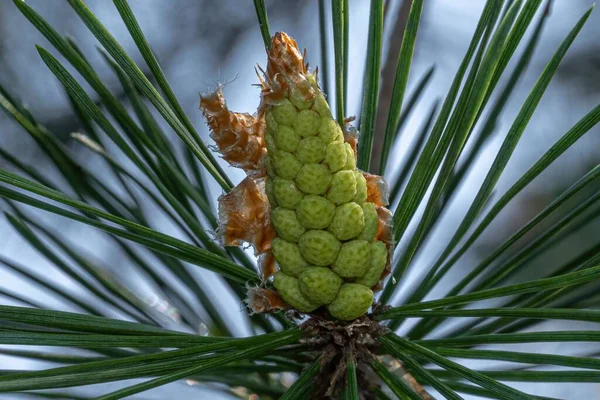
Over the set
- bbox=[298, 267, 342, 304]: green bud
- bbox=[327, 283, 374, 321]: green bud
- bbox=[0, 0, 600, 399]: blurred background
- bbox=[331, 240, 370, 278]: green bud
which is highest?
bbox=[0, 0, 600, 399]: blurred background

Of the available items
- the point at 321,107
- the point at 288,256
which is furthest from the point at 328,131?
the point at 288,256

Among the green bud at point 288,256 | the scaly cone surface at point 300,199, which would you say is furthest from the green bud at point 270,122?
the green bud at point 288,256

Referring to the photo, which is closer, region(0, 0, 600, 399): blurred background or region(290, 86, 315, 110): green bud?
region(290, 86, 315, 110): green bud

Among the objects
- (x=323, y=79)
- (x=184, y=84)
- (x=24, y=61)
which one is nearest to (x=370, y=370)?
(x=323, y=79)

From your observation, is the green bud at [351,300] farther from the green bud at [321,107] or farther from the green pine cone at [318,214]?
the green bud at [321,107]

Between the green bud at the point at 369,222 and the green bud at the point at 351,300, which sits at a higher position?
the green bud at the point at 369,222

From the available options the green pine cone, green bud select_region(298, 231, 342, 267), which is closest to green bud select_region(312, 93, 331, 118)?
the green pine cone

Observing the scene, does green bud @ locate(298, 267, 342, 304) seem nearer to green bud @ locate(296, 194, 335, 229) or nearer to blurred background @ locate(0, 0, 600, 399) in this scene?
green bud @ locate(296, 194, 335, 229)
